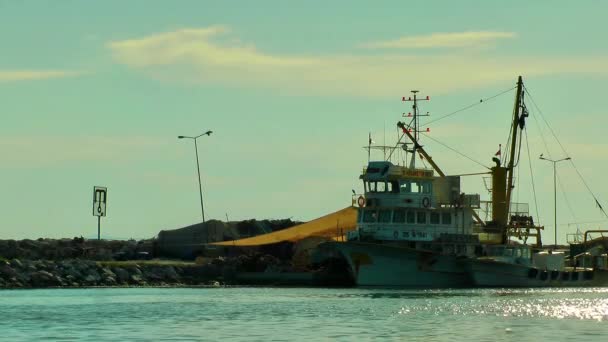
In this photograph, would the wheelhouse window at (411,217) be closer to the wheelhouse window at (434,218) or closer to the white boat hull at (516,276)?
the wheelhouse window at (434,218)

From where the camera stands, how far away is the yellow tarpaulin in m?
120

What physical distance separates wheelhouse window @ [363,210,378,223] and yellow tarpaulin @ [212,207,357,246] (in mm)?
10094

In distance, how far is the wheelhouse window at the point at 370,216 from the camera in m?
105

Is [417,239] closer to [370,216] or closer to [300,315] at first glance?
[370,216]

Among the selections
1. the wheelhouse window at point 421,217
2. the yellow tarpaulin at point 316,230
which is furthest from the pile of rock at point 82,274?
the wheelhouse window at point 421,217

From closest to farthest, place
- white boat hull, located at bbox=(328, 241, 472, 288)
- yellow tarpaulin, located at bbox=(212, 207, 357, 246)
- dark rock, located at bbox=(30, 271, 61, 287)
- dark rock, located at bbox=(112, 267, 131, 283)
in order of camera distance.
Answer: white boat hull, located at bbox=(328, 241, 472, 288) < dark rock, located at bbox=(30, 271, 61, 287) < dark rock, located at bbox=(112, 267, 131, 283) < yellow tarpaulin, located at bbox=(212, 207, 357, 246)

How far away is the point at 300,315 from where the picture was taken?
6781 cm

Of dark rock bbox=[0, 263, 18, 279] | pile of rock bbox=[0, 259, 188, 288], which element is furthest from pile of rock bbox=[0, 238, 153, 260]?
dark rock bbox=[0, 263, 18, 279]

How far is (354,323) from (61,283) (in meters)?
46.9

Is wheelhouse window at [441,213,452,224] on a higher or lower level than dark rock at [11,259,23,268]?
higher

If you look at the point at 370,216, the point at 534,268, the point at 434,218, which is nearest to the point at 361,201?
the point at 370,216

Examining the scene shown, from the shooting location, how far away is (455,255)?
10469 cm

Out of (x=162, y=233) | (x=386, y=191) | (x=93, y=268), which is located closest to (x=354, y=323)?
(x=386, y=191)

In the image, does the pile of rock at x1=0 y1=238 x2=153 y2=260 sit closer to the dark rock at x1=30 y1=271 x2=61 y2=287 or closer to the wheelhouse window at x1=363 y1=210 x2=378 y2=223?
the dark rock at x1=30 y1=271 x2=61 y2=287
